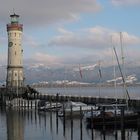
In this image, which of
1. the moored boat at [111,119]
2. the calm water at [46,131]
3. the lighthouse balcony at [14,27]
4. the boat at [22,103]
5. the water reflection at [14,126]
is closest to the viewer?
the calm water at [46,131]

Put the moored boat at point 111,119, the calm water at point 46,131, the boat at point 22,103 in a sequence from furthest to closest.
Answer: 1. the boat at point 22,103
2. the moored boat at point 111,119
3. the calm water at point 46,131

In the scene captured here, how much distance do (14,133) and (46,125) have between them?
8493 mm

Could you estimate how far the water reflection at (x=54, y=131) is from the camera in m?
51.1

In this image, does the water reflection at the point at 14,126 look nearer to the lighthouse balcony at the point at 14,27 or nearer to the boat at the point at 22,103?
the boat at the point at 22,103

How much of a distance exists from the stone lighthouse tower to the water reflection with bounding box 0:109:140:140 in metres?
30.9

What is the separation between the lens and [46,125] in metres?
65.6

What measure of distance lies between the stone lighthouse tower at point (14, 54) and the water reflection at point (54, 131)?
30864mm

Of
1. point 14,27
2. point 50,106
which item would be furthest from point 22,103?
point 14,27

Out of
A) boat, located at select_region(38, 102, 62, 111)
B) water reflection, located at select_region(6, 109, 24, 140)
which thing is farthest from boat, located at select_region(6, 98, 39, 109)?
water reflection, located at select_region(6, 109, 24, 140)

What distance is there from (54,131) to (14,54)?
164 feet

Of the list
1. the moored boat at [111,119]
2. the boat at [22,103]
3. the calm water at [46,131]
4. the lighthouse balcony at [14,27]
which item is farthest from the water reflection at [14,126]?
the lighthouse balcony at [14,27]

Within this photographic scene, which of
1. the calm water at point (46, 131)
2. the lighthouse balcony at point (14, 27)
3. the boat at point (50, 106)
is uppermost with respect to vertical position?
the lighthouse balcony at point (14, 27)

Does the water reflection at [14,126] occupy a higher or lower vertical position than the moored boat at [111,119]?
lower

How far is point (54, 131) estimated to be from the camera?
5825cm
